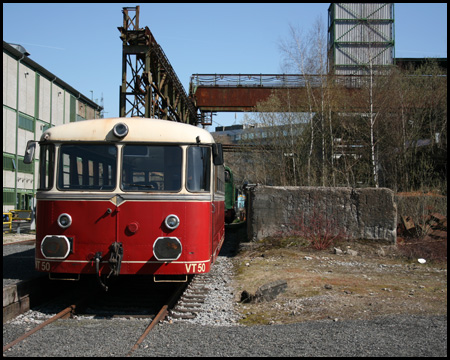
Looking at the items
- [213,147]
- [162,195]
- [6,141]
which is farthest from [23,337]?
[6,141]

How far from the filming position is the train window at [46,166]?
7.48m

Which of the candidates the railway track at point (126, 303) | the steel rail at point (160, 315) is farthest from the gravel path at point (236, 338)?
the railway track at point (126, 303)

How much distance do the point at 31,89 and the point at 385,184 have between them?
29.3 m

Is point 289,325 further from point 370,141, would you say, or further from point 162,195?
point 370,141

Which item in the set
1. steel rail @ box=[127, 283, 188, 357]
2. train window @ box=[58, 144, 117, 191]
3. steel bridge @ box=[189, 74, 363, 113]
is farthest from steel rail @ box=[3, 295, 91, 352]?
steel bridge @ box=[189, 74, 363, 113]

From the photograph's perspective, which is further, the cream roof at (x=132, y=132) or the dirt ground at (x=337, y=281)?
the cream roof at (x=132, y=132)

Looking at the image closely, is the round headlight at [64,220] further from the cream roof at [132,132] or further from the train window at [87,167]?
the cream roof at [132,132]

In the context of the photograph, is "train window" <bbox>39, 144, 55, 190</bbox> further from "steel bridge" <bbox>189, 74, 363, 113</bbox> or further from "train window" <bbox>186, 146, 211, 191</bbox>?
"steel bridge" <bbox>189, 74, 363, 113</bbox>

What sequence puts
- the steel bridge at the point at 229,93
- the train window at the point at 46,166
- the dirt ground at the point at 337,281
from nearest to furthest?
the dirt ground at the point at 337,281, the train window at the point at 46,166, the steel bridge at the point at 229,93

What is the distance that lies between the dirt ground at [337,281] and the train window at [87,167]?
2.88 meters

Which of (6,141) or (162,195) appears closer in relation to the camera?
(162,195)

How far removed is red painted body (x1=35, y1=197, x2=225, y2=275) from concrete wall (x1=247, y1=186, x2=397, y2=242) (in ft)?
20.1

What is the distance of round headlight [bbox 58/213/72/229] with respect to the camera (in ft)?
23.6

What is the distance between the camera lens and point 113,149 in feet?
24.4
